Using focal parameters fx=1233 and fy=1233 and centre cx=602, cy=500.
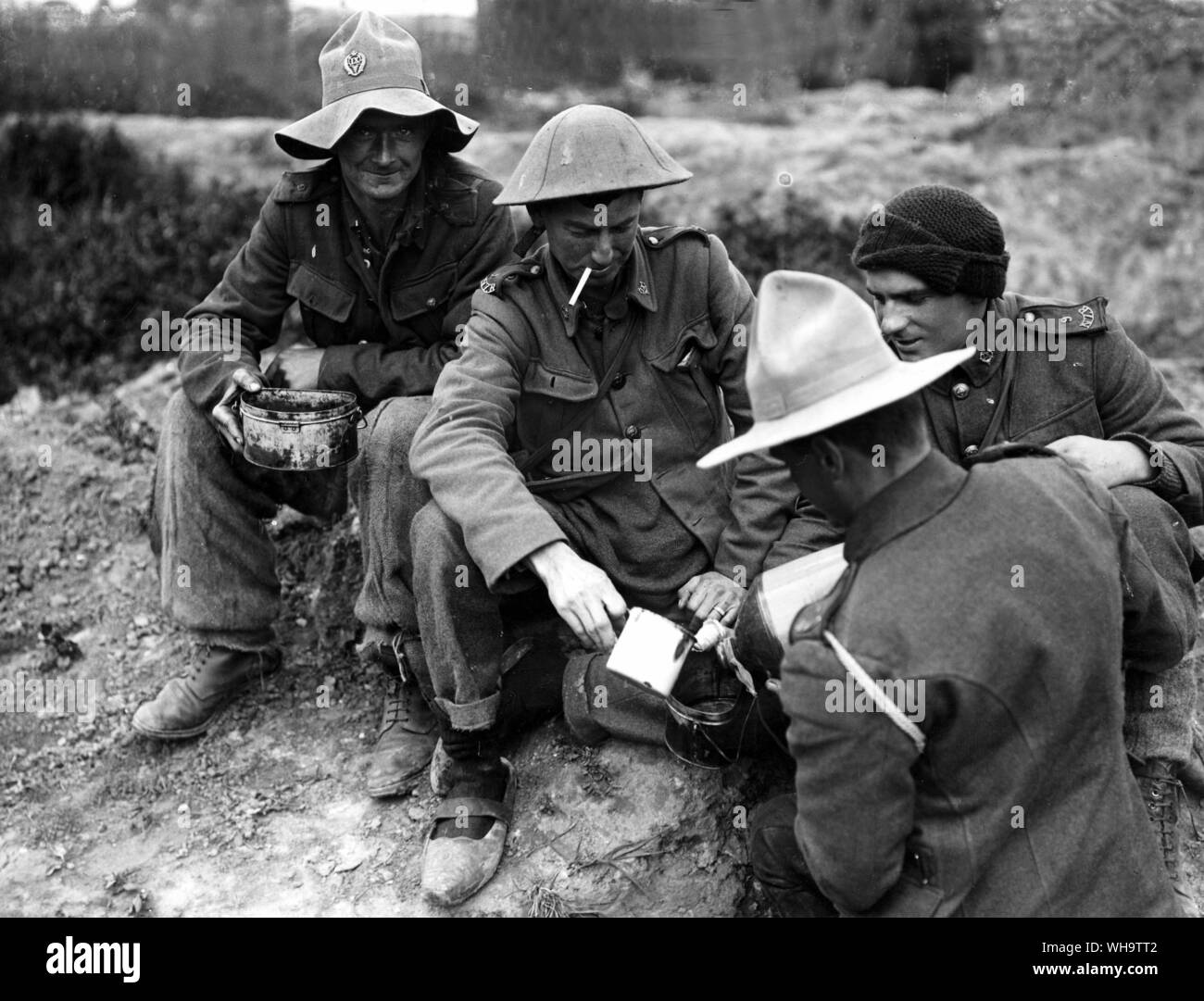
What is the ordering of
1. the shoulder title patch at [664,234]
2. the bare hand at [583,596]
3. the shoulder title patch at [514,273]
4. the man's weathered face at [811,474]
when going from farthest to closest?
the shoulder title patch at [664,234], the shoulder title patch at [514,273], the bare hand at [583,596], the man's weathered face at [811,474]

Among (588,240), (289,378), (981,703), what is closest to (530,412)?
(588,240)

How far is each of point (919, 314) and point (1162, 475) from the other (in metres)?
0.79

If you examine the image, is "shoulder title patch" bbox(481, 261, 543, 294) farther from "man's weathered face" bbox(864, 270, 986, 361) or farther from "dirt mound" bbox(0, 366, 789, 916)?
"dirt mound" bbox(0, 366, 789, 916)

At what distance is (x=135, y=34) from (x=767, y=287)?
1008cm

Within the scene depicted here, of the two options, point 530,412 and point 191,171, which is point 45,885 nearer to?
point 530,412

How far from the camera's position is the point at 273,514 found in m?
4.44

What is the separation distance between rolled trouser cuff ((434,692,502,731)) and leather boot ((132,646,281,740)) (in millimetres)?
1166

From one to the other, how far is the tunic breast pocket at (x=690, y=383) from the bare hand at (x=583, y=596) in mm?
778

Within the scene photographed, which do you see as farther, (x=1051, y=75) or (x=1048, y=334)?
(x=1051, y=75)

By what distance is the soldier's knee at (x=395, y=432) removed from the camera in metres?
3.81

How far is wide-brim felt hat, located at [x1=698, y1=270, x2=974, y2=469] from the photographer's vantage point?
234cm

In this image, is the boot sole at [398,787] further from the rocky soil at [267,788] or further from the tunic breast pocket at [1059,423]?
the tunic breast pocket at [1059,423]
